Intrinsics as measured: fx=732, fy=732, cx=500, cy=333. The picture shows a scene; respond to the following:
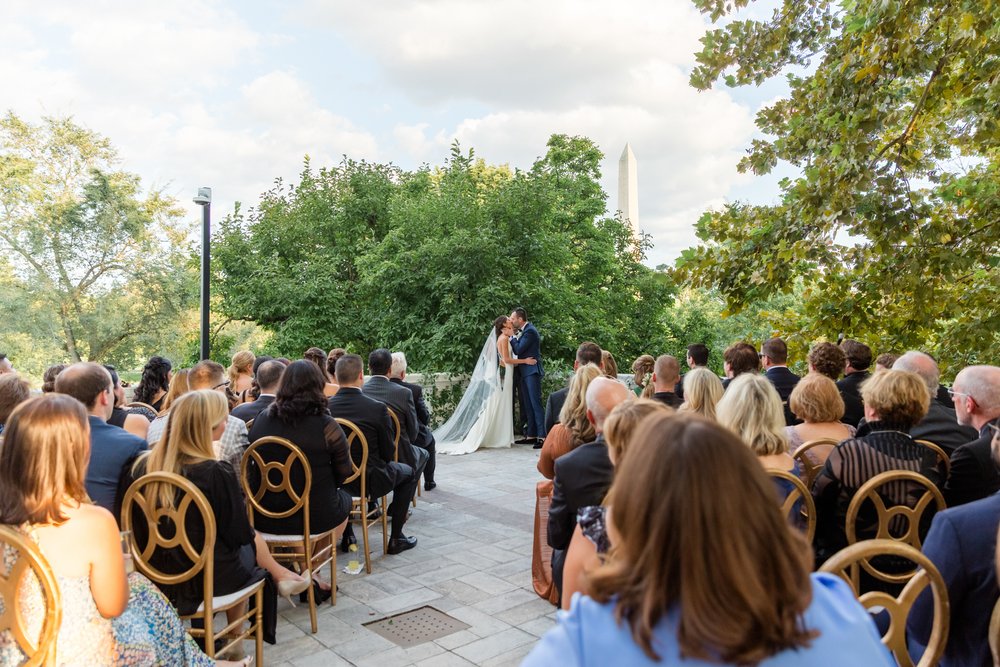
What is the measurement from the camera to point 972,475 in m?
2.96

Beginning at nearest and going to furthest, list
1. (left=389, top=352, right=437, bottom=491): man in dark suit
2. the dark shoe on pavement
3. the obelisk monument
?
the dark shoe on pavement < (left=389, top=352, right=437, bottom=491): man in dark suit < the obelisk monument

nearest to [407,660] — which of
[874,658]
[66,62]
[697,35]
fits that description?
[874,658]

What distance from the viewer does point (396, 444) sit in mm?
5473

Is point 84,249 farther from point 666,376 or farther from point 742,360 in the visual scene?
point 742,360

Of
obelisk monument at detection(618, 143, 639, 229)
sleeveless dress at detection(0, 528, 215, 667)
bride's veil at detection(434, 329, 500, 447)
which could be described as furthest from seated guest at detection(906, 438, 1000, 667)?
obelisk monument at detection(618, 143, 639, 229)

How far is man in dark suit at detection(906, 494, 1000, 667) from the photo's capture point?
1824mm

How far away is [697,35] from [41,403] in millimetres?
6202

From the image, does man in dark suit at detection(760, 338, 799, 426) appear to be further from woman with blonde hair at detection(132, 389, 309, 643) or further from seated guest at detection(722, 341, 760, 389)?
woman with blonde hair at detection(132, 389, 309, 643)

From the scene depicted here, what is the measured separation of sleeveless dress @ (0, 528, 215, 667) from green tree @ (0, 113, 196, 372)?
Answer: 928 inches

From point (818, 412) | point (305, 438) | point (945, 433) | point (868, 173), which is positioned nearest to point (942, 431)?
point (945, 433)

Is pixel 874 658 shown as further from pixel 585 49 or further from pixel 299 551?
pixel 585 49

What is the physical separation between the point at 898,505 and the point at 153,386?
4695 mm

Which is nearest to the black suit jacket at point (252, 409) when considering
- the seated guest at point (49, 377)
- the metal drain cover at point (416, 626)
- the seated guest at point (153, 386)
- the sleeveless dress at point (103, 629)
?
the seated guest at point (153, 386)

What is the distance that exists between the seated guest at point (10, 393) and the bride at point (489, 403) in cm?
634
